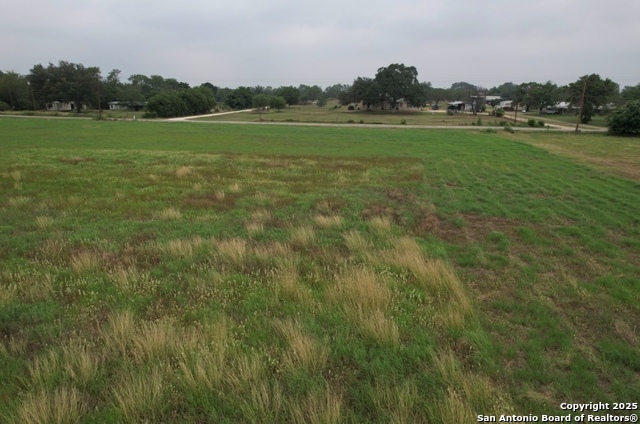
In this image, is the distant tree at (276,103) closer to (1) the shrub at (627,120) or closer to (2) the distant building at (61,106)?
(2) the distant building at (61,106)

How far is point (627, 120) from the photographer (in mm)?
52000

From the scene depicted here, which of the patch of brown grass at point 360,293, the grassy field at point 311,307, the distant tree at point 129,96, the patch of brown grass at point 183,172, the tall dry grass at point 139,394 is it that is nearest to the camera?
the tall dry grass at point 139,394

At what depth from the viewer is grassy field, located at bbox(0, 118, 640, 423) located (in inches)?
162

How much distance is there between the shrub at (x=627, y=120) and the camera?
51.6 meters

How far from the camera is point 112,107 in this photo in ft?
435

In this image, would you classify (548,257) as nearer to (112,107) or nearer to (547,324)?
(547,324)

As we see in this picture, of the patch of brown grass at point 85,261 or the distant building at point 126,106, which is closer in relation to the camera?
the patch of brown grass at point 85,261

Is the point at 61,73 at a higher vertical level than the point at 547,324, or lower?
higher

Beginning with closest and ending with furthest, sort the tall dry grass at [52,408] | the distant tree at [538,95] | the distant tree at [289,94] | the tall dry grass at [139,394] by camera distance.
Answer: the tall dry grass at [52,408]
the tall dry grass at [139,394]
the distant tree at [538,95]
the distant tree at [289,94]

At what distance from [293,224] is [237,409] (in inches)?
290

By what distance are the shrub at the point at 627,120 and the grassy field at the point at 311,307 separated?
50237mm

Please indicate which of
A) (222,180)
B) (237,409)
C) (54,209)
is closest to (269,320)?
(237,409)

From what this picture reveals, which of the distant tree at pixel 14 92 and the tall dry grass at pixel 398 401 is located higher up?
the distant tree at pixel 14 92

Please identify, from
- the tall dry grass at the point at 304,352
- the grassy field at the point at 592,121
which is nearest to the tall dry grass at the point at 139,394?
the tall dry grass at the point at 304,352
